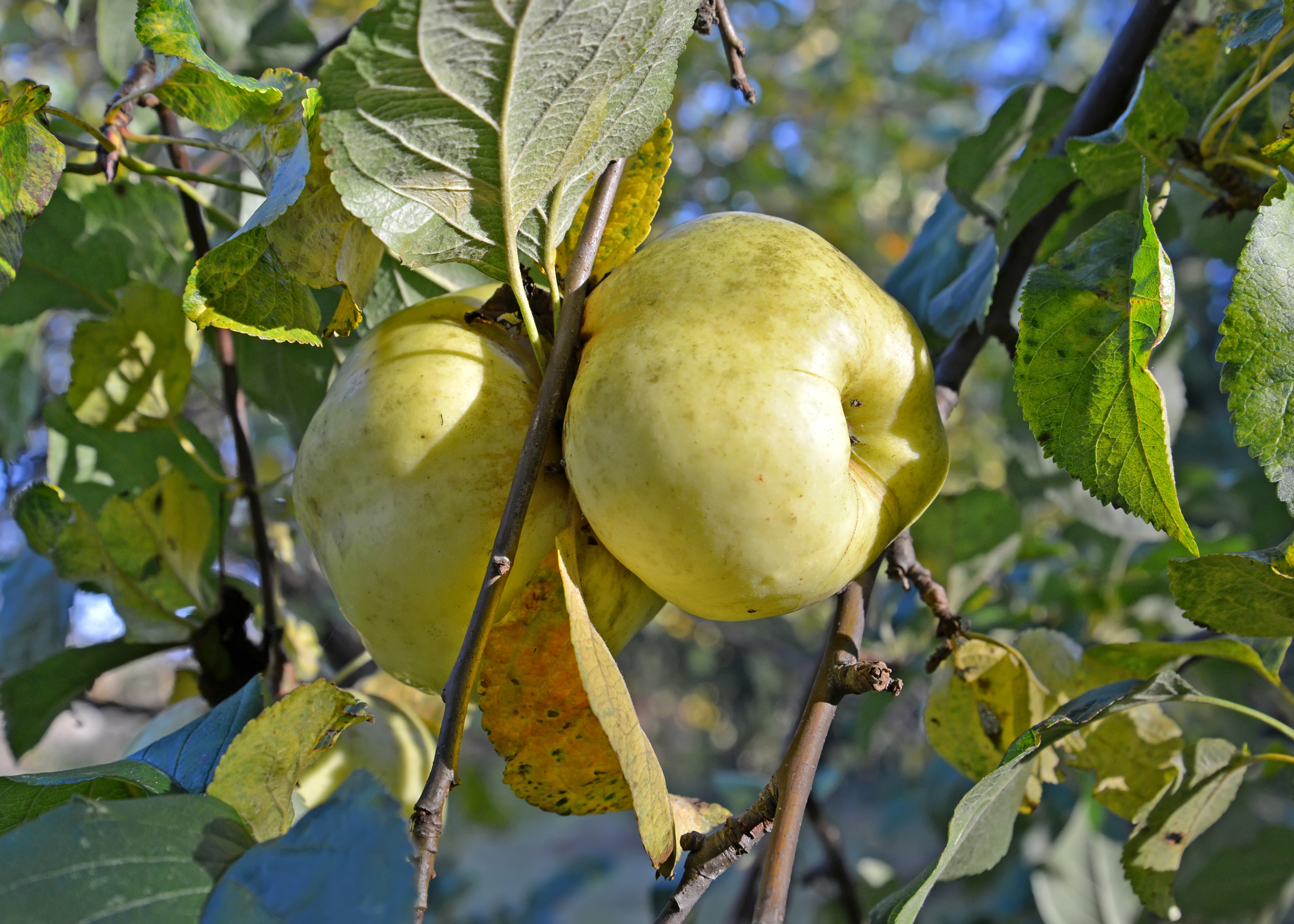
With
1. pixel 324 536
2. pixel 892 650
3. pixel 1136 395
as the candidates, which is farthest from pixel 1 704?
pixel 892 650

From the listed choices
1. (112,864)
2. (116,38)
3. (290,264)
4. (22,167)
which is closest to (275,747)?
(112,864)

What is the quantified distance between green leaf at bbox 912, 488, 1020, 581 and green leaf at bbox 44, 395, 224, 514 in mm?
898

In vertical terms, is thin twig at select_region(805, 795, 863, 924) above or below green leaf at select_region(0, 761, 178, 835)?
below

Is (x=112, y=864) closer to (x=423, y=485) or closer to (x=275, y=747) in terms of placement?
(x=275, y=747)

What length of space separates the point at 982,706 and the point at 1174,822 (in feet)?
0.64

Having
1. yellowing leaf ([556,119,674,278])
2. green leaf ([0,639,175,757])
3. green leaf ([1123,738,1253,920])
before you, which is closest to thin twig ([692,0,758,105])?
yellowing leaf ([556,119,674,278])

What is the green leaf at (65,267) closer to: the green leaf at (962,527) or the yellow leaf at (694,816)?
the yellow leaf at (694,816)

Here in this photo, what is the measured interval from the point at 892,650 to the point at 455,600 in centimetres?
109

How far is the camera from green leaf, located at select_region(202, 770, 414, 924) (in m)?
0.44

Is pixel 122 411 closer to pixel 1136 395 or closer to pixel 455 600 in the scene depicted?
pixel 455 600

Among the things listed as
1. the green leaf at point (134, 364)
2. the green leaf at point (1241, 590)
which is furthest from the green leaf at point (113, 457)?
the green leaf at point (1241, 590)

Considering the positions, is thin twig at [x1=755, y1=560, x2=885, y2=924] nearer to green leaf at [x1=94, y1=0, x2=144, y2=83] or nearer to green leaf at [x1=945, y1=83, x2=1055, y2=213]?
green leaf at [x1=945, y1=83, x2=1055, y2=213]

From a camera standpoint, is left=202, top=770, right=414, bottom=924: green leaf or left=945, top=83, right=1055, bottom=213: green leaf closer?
left=202, top=770, right=414, bottom=924: green leaf

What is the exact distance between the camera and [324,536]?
0.69 meters
